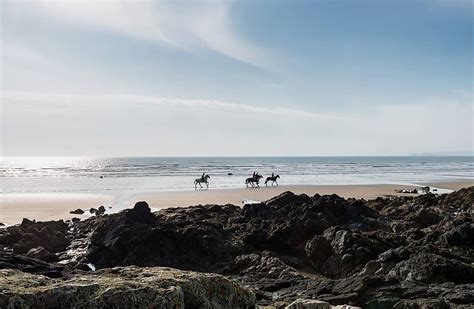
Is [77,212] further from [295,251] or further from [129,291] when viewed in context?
[129,291]

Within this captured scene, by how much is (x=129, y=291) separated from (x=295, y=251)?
1014cm

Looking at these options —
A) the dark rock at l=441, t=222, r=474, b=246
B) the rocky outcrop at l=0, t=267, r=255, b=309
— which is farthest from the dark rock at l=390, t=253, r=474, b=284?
the rocky outcrop at l=0, t=267, r=255, b=309

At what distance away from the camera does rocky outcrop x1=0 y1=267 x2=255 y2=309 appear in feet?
13.1

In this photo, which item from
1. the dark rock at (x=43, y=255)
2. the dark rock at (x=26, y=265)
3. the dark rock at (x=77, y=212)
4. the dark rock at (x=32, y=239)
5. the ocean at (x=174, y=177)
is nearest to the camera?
the dark rock at (x=26, y=265)

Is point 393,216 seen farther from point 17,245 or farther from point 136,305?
point 136,305

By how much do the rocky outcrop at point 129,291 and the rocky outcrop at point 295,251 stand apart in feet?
2.35

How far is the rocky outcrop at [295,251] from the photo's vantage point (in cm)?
706

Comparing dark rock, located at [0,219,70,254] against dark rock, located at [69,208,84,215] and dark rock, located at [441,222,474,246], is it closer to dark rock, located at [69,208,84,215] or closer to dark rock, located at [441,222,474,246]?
dark rock, located at [69,208,84,215]

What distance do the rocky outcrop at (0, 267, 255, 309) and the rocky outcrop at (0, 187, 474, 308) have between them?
716mm

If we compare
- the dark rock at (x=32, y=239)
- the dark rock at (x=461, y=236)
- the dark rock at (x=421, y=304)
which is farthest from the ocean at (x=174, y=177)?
the dark rock at (x=421, y=304)

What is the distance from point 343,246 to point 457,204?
1599cm

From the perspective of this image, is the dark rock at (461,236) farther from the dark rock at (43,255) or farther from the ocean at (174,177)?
the ocean at (174,177)

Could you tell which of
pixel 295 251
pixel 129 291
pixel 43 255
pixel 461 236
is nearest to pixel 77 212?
pixel 43 255

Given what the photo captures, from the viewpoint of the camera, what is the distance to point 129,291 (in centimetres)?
410
